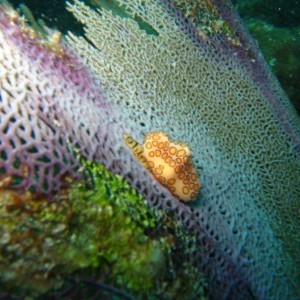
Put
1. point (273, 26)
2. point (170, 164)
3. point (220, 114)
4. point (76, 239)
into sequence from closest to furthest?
point (76, 239), point (170, 164), point (220, 114), point (273, 26)

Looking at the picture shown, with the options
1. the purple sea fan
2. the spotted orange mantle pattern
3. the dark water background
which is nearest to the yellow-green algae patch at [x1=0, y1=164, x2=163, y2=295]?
the purple sea fan

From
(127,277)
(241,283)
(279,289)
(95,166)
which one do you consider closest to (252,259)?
(241,283)

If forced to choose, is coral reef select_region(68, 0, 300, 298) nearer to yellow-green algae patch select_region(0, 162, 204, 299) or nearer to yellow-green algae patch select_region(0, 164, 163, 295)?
yellow-green algae patch select_region(0, 162, 204, 299)

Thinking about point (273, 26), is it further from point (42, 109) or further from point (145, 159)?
point (42, 109)

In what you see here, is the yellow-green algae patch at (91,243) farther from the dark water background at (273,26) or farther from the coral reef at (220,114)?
the dark water background at (273,26)

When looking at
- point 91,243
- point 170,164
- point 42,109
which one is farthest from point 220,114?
point 91,243

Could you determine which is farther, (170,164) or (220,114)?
(220,114)

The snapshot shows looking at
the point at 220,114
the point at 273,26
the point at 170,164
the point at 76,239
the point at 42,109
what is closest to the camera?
the point at 76,239
